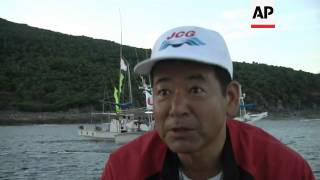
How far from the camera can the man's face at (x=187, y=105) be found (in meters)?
2.44

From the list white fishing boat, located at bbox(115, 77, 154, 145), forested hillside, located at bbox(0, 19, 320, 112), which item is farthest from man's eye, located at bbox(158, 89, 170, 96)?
forested hillside, located at bbox(0, 19, 320, 112)

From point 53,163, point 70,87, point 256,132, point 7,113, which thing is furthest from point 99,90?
point 256,132

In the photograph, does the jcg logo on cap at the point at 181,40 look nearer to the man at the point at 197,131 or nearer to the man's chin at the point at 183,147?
the man at the point at 197,131

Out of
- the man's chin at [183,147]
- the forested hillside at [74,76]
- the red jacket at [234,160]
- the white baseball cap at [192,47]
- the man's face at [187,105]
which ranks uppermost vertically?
the forested hillside at [74,76]

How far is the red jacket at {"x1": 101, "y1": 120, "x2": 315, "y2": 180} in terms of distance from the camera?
2617 millimetres

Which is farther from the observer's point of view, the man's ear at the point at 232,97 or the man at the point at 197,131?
the man's ear at the point at 232,97

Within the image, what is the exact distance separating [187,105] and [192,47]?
0.24 meters

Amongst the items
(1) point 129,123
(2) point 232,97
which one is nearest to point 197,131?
(2) point 232,97

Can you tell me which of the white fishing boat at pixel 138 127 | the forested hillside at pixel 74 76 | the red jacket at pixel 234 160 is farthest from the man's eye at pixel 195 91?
the forested hillside at pixel 74 76

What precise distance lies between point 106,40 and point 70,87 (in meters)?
24.5

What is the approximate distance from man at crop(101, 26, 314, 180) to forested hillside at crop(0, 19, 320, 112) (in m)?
94.3

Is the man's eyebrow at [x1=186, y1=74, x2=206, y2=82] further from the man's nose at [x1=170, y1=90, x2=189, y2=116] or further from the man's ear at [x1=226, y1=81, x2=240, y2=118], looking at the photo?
the man's ear at [x1=226, y1=81, x2=240, y2=118]

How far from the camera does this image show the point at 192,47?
2.43 metres

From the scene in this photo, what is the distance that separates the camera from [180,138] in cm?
245
